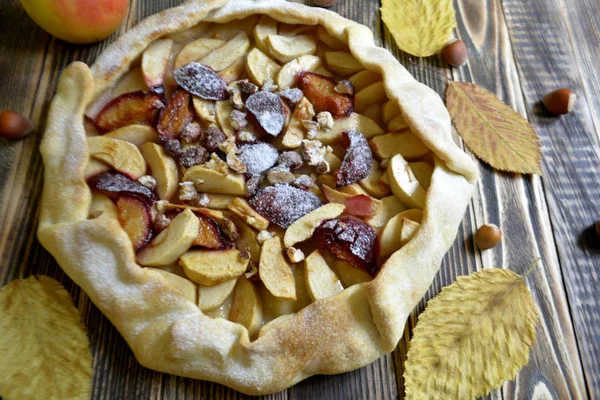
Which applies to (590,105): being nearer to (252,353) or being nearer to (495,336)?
(495,336)

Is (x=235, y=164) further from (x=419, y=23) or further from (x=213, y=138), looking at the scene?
(x=419, y=23)

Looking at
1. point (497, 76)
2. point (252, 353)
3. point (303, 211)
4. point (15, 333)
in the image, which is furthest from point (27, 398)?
point (497, 76)

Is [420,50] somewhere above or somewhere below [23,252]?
above

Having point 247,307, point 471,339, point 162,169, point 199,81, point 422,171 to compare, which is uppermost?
point 199,81

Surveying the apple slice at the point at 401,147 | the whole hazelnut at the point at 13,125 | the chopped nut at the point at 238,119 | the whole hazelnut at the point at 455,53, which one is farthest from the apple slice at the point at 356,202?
the whole hazelnut at the point at 13,125

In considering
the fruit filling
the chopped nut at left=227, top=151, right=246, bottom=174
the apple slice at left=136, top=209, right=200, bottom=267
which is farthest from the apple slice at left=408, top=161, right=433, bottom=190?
the apple slice at left=136, top=209, right=200, bottom=267

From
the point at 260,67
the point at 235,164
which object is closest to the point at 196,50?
the point at 260,67

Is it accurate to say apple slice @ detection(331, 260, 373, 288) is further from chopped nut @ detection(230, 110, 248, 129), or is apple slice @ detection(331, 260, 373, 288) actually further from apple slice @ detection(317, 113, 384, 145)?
chopped nut @ detection(230, 110, 248, 129)
